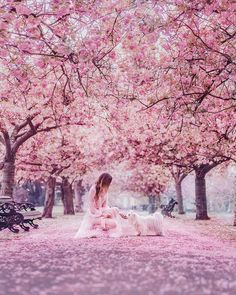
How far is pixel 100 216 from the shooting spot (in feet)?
53.4

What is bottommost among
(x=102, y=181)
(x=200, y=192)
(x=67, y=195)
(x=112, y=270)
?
(x=112, y=270)

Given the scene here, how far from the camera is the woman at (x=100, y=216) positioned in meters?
15.9

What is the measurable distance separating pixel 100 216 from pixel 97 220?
19cm

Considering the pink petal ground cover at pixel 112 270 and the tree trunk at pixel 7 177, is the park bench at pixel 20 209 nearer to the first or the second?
the tree trunk at pixel 7 177

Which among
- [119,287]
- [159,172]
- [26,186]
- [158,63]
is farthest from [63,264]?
[26,186]

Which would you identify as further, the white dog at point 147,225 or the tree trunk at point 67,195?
the tree trunk at point 67,195

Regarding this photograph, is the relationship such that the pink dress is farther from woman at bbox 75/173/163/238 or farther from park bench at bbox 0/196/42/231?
Answer: park bench at bbox 0/196/42/231

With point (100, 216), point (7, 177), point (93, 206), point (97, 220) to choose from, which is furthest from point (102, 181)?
point (7, 177)

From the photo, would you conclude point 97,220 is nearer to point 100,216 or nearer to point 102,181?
point 100,216

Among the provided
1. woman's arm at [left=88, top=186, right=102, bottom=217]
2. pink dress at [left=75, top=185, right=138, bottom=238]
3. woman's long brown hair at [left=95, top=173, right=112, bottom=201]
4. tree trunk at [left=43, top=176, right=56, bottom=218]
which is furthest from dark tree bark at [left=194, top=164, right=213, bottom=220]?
woman's arm at [left=88, top=186, right=102, bottom=217]

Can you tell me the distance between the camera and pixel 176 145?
29.4 m

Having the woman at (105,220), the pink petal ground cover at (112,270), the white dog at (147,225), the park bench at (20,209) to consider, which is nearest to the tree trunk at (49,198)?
the park bench at (20,209)

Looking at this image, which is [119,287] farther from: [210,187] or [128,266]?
[210,187]

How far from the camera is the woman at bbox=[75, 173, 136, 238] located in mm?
15875
